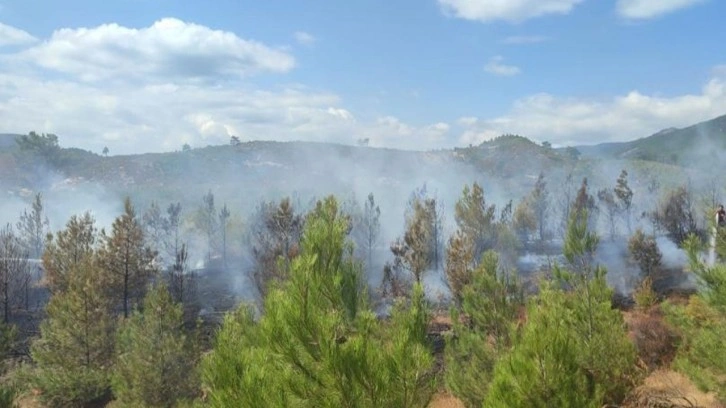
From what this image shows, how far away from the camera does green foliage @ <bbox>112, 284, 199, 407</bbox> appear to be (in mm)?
17906

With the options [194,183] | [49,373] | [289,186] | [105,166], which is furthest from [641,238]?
[105,166]

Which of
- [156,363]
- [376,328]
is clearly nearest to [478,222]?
[156,363]

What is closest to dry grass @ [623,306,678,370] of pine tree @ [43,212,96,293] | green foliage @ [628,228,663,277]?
green foliage @ [628,228,663,277]

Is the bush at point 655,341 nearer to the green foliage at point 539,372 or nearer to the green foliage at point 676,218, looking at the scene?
the green foliage at point 539,372

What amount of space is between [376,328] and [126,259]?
29.3m

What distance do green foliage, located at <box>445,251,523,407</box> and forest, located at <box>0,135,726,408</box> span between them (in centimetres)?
5

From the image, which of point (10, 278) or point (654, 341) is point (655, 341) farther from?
point (10, 278)

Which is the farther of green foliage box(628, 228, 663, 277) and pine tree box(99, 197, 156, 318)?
green foliage box(628, 228, 663, 277)

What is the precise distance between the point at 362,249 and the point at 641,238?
27465mm

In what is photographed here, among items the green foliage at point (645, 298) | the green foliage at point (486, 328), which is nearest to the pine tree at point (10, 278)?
the green foliage at point (486, 328)

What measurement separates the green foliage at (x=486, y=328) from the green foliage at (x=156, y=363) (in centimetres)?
920

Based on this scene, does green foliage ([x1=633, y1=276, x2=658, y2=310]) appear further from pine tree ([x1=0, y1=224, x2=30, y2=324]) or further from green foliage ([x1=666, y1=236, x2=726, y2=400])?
pine tree ([x1=0, y1=224, x2=30, y2=324])

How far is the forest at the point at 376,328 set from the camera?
18.7 feet

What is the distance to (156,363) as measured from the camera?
1809 cm
